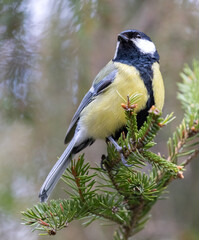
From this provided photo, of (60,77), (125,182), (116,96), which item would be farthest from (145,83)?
(60,77)

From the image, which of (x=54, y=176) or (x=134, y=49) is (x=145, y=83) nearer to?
(x=134, y=49)

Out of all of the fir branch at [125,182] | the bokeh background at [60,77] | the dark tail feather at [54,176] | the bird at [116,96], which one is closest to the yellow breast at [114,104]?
the bird at [116,96]

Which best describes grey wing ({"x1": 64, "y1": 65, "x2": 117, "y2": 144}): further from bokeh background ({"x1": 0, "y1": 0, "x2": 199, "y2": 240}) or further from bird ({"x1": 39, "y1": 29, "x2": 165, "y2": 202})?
bokeh background ({"x1": 0, "y1": 0, "x2": 199, "y2": 240})

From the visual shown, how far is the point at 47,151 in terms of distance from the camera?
232cm

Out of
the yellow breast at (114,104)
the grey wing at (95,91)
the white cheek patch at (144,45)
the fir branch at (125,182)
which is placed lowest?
the fir branch at (125,182)

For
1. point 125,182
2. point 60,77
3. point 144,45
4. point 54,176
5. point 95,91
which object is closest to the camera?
point 125,182

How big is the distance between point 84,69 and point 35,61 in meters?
0.46

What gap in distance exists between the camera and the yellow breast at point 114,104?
169 centimetres

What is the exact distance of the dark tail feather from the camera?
1524 millimetres

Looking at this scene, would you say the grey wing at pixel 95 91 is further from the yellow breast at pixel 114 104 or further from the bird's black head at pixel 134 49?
the bird's black head at pixel 134 49

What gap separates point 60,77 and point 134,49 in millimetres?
617

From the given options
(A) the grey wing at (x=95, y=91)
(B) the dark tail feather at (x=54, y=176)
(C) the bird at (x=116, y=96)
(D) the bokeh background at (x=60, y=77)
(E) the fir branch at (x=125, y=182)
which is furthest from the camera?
(D) the bokeh background at (x=60, y=77)

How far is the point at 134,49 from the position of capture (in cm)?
197

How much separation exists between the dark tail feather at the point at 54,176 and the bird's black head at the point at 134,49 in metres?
0.64
